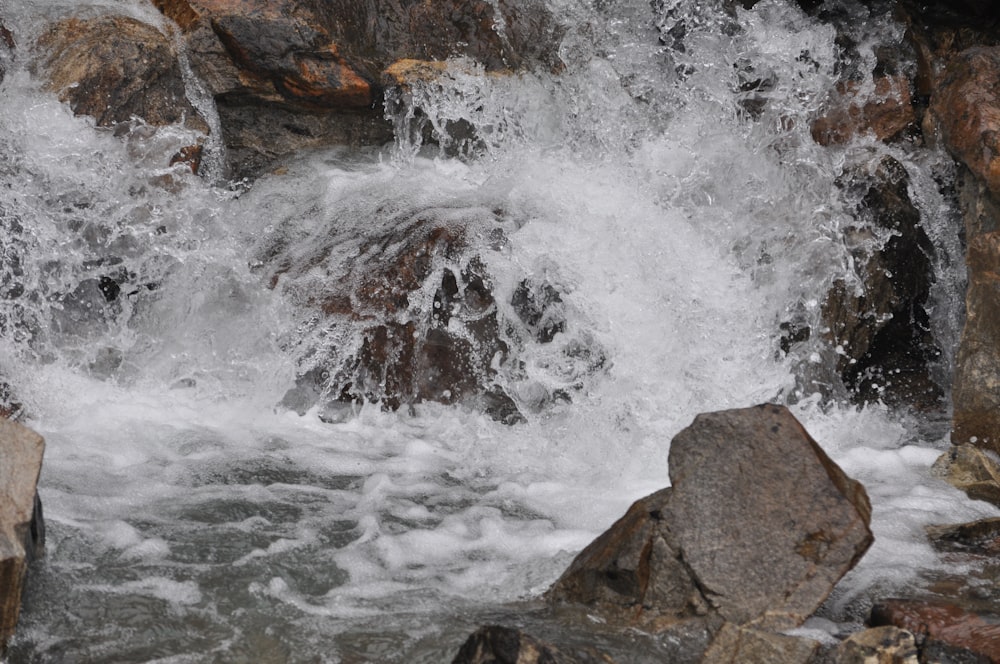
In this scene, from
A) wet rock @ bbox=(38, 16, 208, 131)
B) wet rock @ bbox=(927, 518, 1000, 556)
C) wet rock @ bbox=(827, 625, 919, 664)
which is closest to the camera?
wet rock @ bbox=(827, 625, 919, 664)

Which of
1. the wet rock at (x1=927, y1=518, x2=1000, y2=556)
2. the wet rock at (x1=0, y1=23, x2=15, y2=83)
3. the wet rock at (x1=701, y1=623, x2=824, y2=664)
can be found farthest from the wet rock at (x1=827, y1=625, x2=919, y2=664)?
the wet rock at (x1=0, y1=23, x2=15, y2=83)

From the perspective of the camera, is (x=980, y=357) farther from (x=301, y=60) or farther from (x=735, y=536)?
(x=301, y=60)

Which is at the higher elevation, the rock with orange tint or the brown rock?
the rock with orange tint

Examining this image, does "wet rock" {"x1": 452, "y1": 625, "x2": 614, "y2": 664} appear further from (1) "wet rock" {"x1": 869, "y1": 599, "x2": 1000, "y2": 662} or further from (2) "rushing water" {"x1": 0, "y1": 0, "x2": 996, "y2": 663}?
(1) "wet rock" {"x1": 869, "y1": 599, "x2": 1000, "y2": 662}

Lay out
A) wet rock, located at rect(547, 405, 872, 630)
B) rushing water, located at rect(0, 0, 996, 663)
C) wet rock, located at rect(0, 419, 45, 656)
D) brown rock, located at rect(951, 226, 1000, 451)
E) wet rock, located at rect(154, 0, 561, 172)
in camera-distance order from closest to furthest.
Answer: wet rock, located at rect(0, 419, 45, 656)
wet rock, located at rect(547, 405, 872, 630)
rushing water, located at rect(0, 0, 996, 663)
brown rock, located at rect(951, 226, 1000, 451)
wet rock, located at rect(154, 0, 561, 172)

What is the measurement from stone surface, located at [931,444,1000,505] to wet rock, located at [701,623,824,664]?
1.87 m

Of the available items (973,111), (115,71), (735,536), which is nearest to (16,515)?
(735,536)

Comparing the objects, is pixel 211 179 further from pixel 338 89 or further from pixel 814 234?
pixel 814 234

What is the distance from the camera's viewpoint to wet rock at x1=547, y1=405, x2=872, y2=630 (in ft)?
10.8

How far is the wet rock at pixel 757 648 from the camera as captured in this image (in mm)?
3082

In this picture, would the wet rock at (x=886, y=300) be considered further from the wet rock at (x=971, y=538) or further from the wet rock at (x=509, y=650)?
the wet rock at (x=509, y=650)

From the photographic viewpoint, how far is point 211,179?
239 inches

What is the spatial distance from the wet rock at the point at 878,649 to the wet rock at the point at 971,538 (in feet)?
3.25

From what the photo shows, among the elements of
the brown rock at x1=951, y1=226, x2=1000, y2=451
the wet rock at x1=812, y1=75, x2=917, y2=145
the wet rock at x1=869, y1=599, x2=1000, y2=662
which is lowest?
the wet rock at x1=869, y1=599, x2=1000, y2=662
